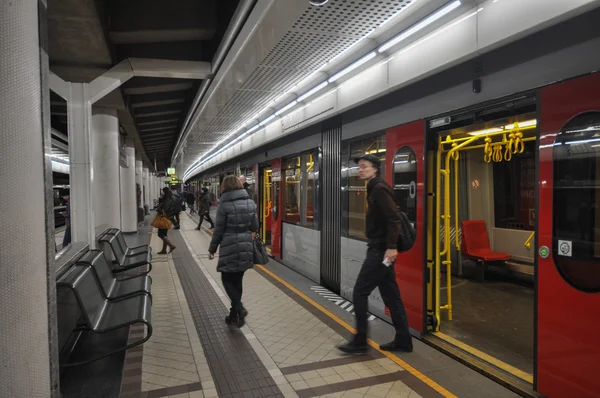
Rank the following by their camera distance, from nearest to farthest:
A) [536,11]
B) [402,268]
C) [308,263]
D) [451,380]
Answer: [536,11] < [451,380] < [402,268] < [308,263]

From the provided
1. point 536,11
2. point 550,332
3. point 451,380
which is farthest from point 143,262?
point 536,11

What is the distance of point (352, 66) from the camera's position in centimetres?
400

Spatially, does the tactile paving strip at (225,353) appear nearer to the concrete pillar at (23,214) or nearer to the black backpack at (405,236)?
the concrete pillar at (23,214)

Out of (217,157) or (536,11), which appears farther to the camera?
(217,157)

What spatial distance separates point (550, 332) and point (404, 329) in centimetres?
116

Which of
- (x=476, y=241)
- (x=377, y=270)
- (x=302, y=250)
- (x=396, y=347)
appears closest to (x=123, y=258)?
(x=302, y=250)

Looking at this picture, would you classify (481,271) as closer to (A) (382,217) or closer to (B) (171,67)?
(A) (382,217)

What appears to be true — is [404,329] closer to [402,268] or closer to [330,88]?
[402,268]

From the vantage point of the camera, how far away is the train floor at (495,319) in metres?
3.38

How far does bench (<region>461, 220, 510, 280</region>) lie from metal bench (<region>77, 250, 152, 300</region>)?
485 cm

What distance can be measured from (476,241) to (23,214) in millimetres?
6342

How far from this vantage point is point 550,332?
96.7 inches

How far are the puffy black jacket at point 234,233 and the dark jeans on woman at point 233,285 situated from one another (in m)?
0.11

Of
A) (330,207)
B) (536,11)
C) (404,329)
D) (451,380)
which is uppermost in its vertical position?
(536,11)
